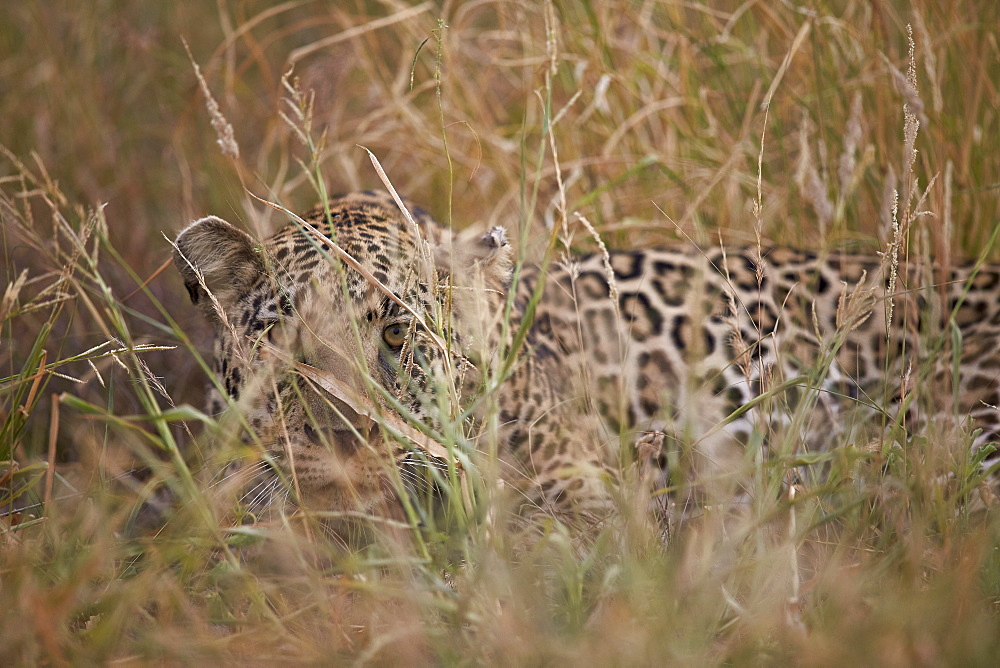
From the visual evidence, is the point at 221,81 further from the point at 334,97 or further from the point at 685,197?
the point at 685,197

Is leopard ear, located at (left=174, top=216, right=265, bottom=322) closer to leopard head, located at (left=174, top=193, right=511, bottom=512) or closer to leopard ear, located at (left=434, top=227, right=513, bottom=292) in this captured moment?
leopard head, located at (left=174, top=193, right=511, bottom=512)

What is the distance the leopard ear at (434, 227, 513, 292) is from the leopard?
1 centimetres

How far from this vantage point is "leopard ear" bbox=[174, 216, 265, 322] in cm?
310

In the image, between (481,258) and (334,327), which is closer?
(334,327)

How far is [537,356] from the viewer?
12.1 feet


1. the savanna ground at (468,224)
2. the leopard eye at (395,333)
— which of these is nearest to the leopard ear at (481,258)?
the savanna ground at (468,224)

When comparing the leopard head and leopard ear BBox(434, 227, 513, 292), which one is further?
leopard ear BBox(434, 227, 513, 292)

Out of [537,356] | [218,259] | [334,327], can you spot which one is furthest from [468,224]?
[334,327]

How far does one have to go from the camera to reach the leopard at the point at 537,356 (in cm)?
247

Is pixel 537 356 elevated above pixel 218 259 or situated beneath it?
situated beneath

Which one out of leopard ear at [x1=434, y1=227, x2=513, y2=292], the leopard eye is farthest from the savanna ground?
the leopard eye

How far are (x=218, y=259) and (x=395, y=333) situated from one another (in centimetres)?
72

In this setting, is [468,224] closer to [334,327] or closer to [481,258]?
[481,258]

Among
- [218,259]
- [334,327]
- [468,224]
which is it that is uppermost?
[218,259]
